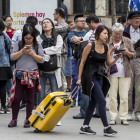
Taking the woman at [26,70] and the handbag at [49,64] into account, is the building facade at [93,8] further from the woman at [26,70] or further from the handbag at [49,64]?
the woman at [26,70]

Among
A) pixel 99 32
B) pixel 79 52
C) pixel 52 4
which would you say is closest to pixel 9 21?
pixel 52 4

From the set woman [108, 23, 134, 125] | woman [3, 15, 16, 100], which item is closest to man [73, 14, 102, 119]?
woman [108, 23, 134, 125]

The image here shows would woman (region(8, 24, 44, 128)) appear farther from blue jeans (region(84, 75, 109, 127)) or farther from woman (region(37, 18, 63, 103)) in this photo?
blue jeans (region(84, 75, 109, 127))

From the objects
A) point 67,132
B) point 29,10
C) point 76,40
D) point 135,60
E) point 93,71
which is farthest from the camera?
point 29,10

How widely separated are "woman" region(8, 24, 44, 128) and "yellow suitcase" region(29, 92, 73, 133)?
0.58m

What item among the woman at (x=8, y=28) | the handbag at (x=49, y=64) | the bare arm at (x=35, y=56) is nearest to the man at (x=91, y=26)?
the handbag at (x=49, y=64)

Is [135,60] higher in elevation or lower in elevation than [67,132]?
higher

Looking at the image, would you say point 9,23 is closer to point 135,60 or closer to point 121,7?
point 135,60

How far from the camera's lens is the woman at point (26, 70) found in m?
8.47

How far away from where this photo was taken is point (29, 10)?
40.4 feet

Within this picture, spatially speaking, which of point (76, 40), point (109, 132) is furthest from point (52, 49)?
point (109, 132)

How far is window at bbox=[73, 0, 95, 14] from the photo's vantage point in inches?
919

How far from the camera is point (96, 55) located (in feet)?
26.5

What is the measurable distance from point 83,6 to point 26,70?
15.2 metres
